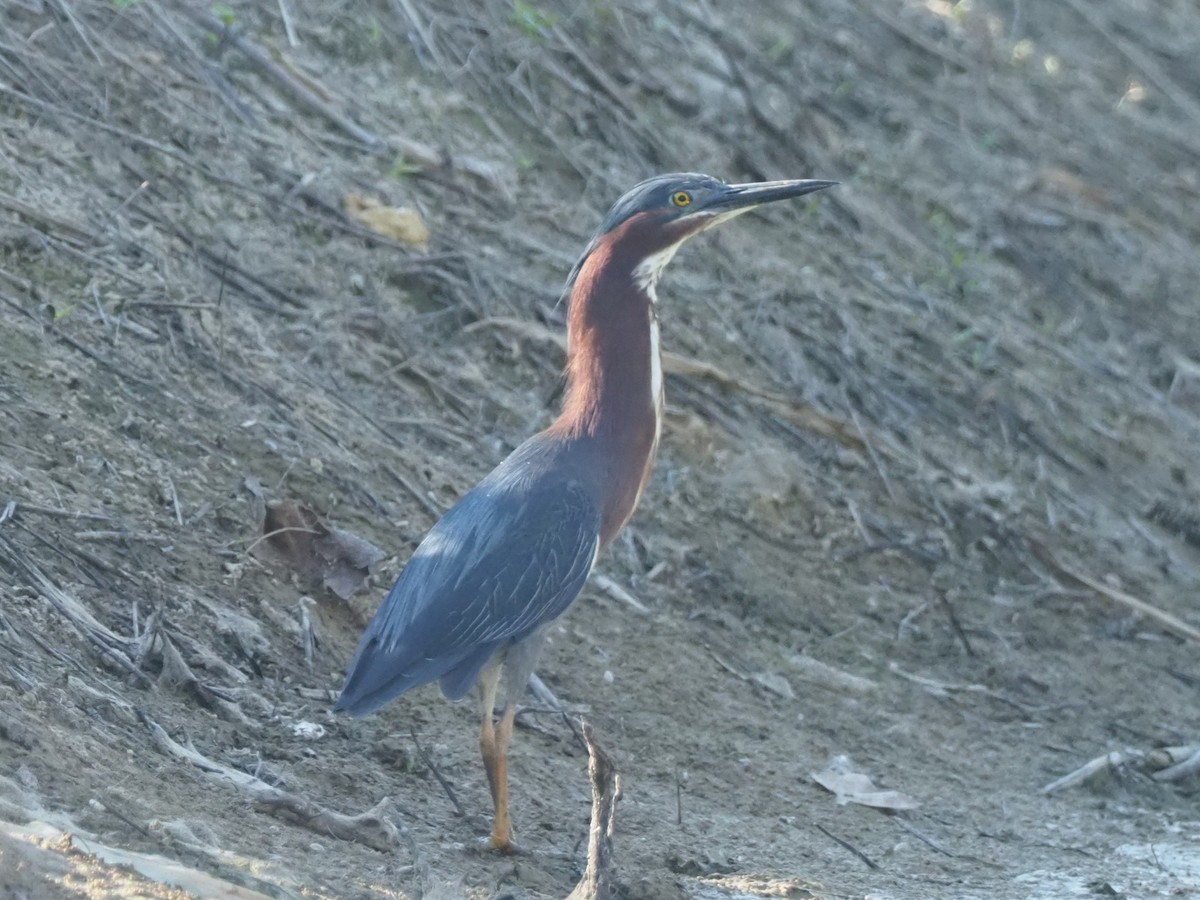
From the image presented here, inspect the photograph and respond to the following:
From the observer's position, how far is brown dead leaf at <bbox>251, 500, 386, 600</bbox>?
5.41 m

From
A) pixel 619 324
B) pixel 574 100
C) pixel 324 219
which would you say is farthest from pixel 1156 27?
pixel 619 324

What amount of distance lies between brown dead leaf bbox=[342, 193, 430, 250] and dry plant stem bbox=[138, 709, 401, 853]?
342cm

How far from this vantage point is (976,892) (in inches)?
197

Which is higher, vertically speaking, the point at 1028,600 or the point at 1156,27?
the point at 1156,27

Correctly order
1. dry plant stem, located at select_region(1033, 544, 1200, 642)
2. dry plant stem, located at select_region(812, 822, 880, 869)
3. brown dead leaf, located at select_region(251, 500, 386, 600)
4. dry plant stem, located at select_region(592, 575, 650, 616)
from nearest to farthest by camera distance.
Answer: dry plant stem, located at select_region(812, 822, 880, 869)
brown dead leaf, located at select_region(251, 500, 386, 600)
dry plant stem, located at select_region(592, 575, 650, 616)
dry plant stem, located at select_region(1033, 544, 1200, 642)

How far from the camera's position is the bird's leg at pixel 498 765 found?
4.55 meters

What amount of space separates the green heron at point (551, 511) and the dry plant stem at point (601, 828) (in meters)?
0.62

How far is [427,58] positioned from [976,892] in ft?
17.0

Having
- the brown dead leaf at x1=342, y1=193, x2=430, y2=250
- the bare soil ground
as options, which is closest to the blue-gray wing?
the bare soil ground

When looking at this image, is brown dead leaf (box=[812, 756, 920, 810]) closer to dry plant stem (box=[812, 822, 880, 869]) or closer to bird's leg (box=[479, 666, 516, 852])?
dry plant stem (box=[812, 822, 880, 869])

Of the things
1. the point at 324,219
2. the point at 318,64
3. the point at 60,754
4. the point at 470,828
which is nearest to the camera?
the point at 60,754

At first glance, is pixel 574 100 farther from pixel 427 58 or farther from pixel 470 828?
pixel 470 828

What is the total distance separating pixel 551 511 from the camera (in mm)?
4922

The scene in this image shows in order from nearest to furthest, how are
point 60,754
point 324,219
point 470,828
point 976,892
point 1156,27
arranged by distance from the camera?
point 60,754
point 470,828
point 976,892
point 324,219
point 1156,27
